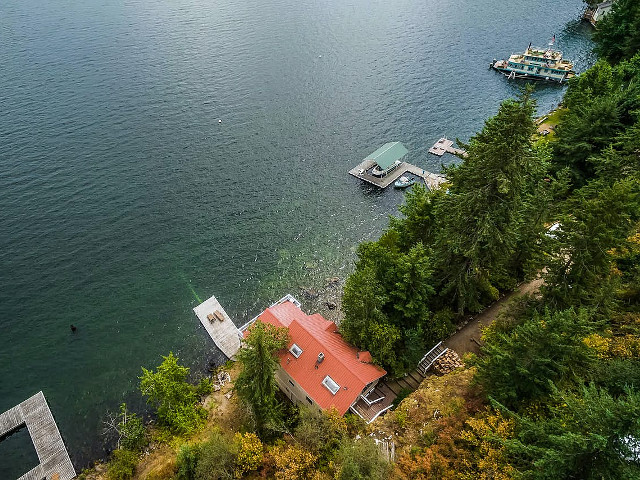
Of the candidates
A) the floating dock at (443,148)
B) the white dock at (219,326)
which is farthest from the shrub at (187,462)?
the floating dock at (443,148)

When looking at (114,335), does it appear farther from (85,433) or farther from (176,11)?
(176,11)

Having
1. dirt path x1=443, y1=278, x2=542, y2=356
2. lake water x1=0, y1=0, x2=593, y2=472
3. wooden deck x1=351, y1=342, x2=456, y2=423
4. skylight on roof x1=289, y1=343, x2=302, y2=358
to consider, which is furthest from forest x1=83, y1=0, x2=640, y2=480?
lake water x1=0, y1=0, x2=593, y2=472

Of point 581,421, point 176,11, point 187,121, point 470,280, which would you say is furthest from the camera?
point 176,11

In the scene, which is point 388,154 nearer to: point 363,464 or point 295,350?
point 295,350

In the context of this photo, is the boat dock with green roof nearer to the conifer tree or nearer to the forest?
the forest

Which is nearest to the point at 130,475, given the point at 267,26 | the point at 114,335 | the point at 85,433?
the point at 85,433
